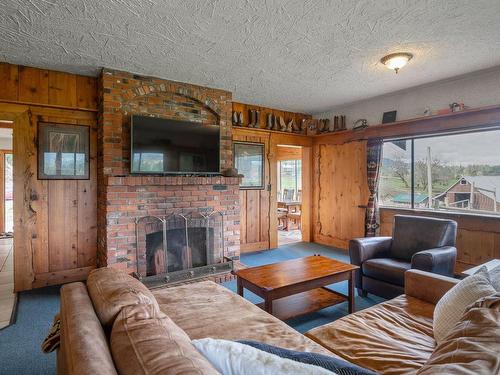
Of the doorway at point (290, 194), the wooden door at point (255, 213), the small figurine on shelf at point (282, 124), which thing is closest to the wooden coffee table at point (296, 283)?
Result: the wooden door at point (255, 213)

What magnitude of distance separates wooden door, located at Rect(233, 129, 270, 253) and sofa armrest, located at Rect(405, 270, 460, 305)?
3151 millimetres

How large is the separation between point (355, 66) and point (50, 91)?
11.5 ft

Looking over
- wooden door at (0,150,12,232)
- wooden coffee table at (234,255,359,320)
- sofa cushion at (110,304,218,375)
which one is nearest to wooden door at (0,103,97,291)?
wooden coffee table at (234,255,359,320)

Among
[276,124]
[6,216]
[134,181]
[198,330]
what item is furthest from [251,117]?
[6,216]

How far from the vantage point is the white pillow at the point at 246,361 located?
752mm

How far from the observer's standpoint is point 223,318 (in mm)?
1657

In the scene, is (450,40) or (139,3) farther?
(450,40)

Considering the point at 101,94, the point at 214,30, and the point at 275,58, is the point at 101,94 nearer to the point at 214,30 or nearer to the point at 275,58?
the point at 214,30

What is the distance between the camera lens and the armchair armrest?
254 cm

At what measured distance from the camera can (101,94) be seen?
11.0ft

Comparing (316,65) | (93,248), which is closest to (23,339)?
(93,248)

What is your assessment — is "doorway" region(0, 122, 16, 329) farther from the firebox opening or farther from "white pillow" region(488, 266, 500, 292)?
"white pillow" region(488, 266, 500, 292)

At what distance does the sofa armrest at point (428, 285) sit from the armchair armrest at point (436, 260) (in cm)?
54

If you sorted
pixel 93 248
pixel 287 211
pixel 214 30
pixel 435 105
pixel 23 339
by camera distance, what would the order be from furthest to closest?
pixel 287 211, pixel 435 105, pixel 93 248, pixel 214 30, pixel 23 339
